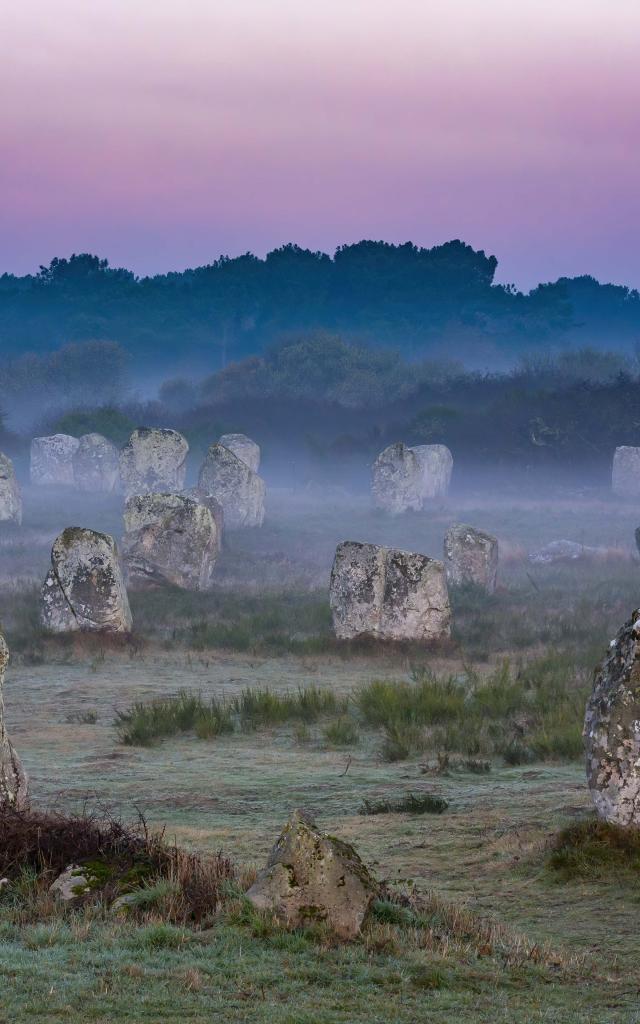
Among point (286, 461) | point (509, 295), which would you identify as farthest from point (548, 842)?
point (509, 295)

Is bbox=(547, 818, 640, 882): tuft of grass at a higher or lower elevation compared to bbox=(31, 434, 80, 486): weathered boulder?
lower

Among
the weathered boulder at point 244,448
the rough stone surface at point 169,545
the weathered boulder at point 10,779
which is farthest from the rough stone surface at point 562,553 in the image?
the weathered boulder at point 10,779

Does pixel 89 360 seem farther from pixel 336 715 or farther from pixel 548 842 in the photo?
pixel 548 842

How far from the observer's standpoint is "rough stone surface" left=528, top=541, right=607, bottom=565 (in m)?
38.6

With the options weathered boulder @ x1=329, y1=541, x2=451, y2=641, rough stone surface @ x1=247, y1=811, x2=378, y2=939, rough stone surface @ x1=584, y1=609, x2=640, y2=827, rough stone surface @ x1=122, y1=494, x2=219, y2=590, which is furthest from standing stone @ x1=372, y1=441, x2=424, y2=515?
rough stone surface @ x1=247, y1=811, x2=378, y2=939

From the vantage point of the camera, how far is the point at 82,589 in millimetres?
23656

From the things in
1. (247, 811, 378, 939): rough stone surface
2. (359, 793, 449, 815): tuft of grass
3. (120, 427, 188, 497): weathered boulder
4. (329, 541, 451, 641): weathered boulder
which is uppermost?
(120, 427, 188, 497): weathered boulder

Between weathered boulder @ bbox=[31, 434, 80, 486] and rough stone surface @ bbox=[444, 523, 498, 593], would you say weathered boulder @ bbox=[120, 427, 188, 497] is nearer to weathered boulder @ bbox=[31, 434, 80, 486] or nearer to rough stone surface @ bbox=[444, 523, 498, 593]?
weathered boulder @ bbox=[31, 434, 80, 486]

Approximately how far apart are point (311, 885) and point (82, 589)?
1652 centimetres

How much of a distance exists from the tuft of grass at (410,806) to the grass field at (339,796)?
4.0 inches

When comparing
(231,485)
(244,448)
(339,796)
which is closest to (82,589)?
(339,796)

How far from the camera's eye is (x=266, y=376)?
3893 inches

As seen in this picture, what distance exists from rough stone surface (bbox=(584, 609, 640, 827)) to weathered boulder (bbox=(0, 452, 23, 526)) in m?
36.5

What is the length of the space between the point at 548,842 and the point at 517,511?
139ft
